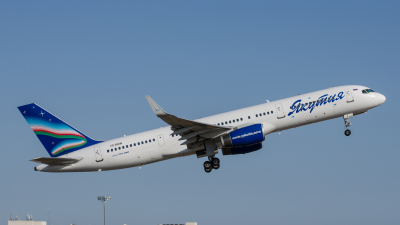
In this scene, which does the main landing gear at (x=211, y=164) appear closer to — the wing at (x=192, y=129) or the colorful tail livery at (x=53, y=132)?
the wing at (x=192, y=129)

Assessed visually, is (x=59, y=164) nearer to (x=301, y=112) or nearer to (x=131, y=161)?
(x=131, y=161)

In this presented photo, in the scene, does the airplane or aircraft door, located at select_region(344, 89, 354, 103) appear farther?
aircraft door, located at select_region(344, 89, 354, 103)

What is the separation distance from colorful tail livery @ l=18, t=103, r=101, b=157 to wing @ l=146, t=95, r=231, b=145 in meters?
10.3

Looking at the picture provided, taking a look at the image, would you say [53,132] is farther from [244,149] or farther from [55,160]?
[244,149]

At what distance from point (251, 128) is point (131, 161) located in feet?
40.8

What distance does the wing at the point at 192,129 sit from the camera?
1785 inches

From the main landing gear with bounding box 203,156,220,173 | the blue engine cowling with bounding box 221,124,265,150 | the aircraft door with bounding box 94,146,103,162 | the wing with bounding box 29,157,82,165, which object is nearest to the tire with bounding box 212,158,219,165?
the main landing gear with bounding box 203,156,220,173

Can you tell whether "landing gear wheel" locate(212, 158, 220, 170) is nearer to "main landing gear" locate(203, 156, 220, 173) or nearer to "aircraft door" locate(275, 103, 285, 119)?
"main landing gear" locate(203, 156, 220, 173)

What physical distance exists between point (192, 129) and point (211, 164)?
5.29m

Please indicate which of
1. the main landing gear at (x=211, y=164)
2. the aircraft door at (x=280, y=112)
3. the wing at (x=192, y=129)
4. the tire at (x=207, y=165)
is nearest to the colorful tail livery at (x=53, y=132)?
the wing at (x=192, y=129)

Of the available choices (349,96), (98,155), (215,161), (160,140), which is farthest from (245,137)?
(98,155)

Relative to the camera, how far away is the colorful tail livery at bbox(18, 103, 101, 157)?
2067 inches

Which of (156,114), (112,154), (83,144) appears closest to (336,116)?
(156,114)

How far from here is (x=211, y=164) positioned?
5081 cm
